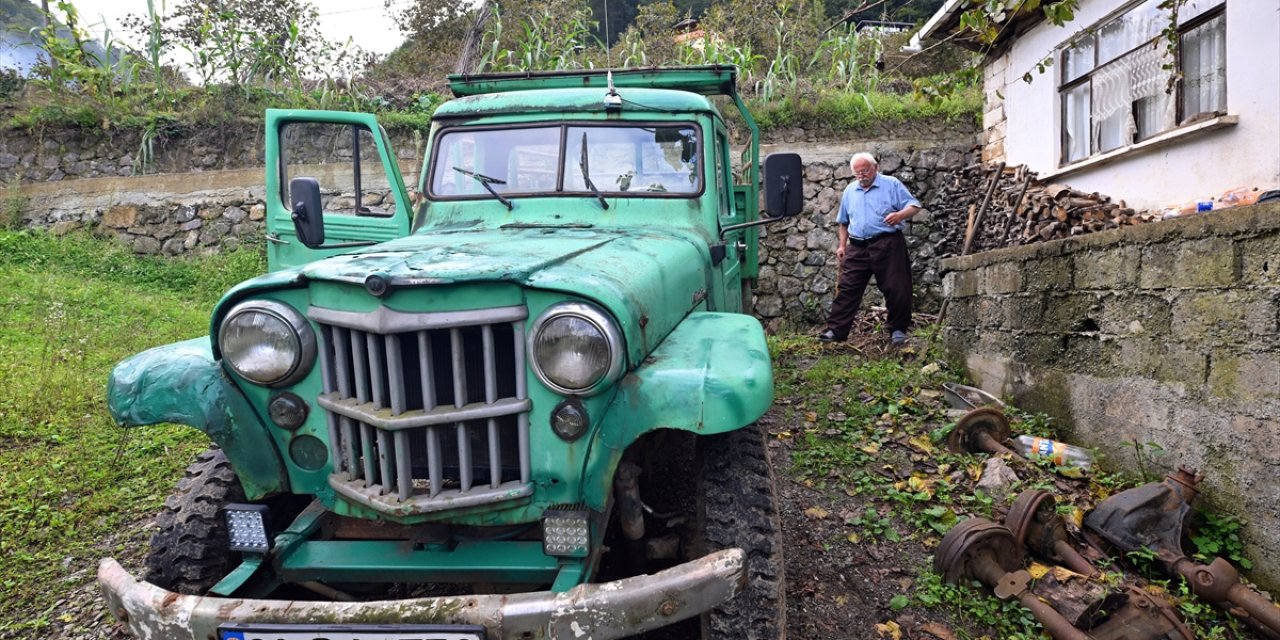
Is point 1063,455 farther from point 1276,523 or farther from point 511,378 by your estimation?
point 511,378

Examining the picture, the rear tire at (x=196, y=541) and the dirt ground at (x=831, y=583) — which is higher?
the rear tire at (x=196, y=541)

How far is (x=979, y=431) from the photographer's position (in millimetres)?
3990

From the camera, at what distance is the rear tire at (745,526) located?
6.47 feet

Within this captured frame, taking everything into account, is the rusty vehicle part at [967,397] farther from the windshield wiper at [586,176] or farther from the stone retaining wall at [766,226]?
the stone retaining wall at [766,226]

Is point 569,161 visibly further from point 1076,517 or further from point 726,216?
point 1076,517

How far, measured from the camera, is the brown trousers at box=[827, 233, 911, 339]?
607 centimetres

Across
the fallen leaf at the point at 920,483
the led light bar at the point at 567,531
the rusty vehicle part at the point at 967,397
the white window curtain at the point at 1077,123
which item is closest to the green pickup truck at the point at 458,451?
the led light bar at the point at 567,531

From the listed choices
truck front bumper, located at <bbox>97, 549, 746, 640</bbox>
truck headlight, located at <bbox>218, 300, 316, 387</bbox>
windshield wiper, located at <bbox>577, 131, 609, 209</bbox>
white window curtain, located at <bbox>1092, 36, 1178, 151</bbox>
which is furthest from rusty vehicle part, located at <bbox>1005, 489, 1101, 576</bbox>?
white window curtain, located at <bbox>1092, 36, 1178, 151</bbox>

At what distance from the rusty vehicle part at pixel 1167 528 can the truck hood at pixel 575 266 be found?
1.90 metres

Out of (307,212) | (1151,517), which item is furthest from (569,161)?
(1151,517)

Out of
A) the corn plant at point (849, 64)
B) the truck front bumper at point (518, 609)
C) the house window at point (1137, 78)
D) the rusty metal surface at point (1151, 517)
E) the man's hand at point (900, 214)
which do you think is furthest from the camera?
the corn plant at point (849, 64)

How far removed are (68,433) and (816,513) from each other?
4.38 m

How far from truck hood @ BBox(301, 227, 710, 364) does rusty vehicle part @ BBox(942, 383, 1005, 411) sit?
7.86 ft

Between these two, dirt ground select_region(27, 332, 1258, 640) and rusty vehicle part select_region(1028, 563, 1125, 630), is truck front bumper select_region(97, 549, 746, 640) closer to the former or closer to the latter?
dirt ground select_region(27, 332, 1258, 640)
